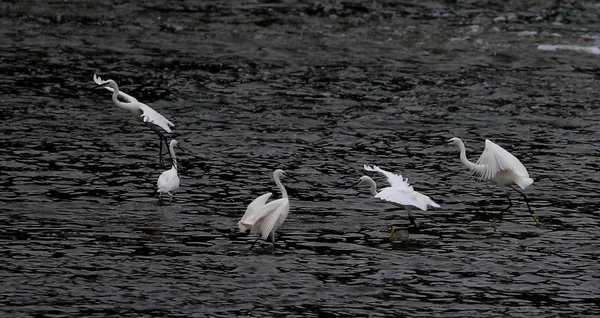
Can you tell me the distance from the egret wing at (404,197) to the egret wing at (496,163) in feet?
4.04

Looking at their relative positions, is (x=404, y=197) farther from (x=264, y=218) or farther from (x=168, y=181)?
(x=168, y=181)

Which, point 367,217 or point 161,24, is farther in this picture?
point 161,24

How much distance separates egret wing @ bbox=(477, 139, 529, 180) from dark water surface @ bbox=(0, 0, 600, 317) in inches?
17.4

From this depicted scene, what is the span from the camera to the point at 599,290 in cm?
975

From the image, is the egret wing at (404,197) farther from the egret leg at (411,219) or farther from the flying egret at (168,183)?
the flying egret at (168,183)

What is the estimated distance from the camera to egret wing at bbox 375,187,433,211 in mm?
11234

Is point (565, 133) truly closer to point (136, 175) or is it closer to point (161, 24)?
point (136, 175)

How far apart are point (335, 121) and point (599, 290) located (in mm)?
6928

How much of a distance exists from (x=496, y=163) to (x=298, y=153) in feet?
9.94

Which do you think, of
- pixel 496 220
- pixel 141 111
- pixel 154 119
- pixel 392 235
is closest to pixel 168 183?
pixel 154 119

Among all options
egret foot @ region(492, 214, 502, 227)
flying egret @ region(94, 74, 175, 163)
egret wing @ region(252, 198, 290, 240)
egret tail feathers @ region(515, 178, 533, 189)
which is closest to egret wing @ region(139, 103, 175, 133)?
flying egret @ region(94, 74, 175, 163)

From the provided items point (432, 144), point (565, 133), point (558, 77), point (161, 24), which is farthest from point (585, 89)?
point (161, 24)

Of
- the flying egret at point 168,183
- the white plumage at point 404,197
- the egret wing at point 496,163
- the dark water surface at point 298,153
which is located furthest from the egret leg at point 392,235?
the flying egret at point 168,183

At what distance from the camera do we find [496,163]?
12.3 metres
